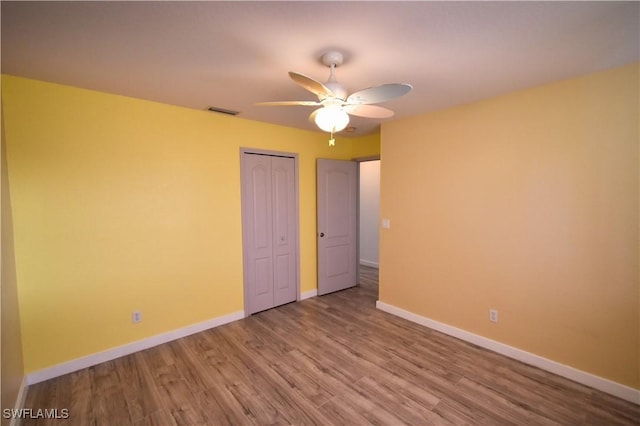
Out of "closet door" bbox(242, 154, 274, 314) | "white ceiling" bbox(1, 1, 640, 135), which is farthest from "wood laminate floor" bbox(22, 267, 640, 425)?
"white ceiling" bbox(1, 1, 640, 135)

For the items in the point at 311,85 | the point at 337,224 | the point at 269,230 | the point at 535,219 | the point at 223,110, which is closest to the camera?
the point at 311,85

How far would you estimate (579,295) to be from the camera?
2283 millimetres

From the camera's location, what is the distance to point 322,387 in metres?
2.25

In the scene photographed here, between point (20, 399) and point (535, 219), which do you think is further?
point (535, 219)

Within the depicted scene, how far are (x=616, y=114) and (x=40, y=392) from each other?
485cm

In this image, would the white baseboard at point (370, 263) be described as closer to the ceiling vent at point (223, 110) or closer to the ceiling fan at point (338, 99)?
the ceiling vent at point (223, 110)

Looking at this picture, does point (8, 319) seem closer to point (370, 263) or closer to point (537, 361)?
point (537, 361)

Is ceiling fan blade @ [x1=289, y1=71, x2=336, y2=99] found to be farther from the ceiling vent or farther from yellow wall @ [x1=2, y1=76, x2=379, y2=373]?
yellow wall @ [x1=2, y1=76, x2=379, y2=373]

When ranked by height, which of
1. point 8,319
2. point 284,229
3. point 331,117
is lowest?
point 8,319

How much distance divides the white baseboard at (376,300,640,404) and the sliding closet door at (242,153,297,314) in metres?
1.67

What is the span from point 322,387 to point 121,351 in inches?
77.2

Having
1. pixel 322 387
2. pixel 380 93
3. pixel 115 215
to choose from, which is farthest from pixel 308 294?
pixel 380 93

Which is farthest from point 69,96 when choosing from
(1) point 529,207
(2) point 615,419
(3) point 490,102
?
(2) point 615,419

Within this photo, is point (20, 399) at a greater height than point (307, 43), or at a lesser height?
lesser
